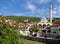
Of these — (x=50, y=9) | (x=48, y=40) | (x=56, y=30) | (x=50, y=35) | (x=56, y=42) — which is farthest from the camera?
(x=50, y=9)

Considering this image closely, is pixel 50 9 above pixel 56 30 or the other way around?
above

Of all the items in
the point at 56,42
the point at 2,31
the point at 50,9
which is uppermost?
the point at 50,9

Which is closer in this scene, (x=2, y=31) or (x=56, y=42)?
(x=2, y=31)

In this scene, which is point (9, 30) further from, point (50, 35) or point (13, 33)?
point (50, 35)

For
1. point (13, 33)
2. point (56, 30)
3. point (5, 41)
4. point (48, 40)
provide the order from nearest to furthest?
point (5, 41) < point (13, 33) < point (48, 40) < point (56, 30)

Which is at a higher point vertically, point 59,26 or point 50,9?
point 50,9

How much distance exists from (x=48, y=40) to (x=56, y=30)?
51.5ft

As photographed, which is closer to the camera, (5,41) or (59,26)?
(5,41)

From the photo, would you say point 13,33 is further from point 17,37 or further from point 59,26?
point 59,26

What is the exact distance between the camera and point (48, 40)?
39938mm

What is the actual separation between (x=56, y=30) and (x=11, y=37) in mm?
41995

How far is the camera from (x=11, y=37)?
1402 centimetres

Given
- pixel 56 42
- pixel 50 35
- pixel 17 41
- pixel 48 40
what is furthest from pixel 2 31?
pixel 50 35

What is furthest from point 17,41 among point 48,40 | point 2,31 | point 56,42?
point 48,40
